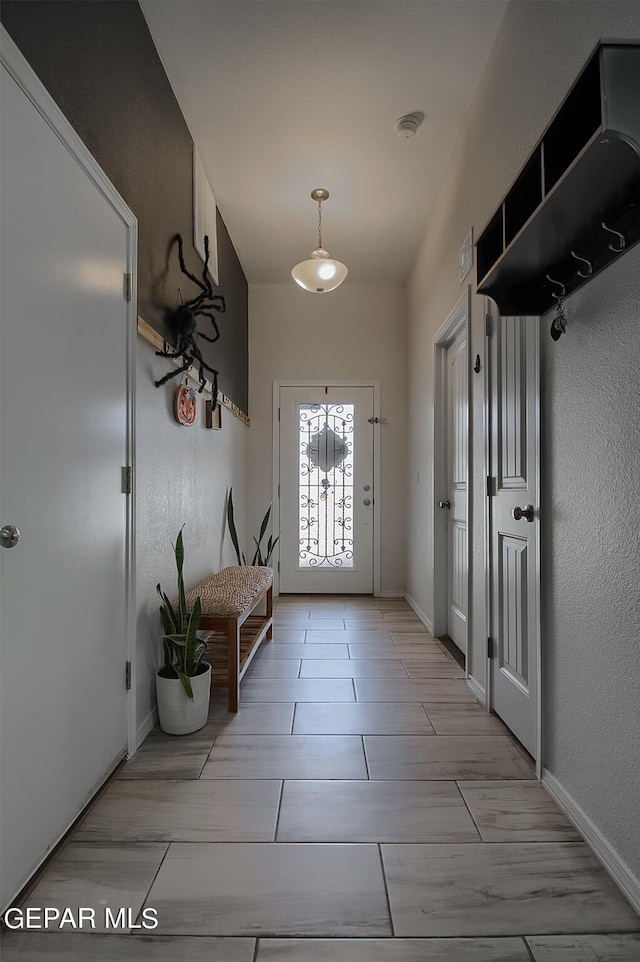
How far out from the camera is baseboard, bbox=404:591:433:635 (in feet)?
11.9

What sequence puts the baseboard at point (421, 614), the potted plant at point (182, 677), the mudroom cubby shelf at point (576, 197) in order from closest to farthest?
the mudroom cubby shelf at point (576, 197) < the potted plant at point (182, 677) < the baseboard at point (421, 614)

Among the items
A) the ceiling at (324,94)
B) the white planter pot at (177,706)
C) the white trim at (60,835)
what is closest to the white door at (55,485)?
the white trim at (60,835)

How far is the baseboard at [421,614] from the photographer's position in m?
3.62

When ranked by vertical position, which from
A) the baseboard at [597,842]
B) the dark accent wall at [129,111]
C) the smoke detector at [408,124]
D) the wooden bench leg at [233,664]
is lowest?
the baseboard at [597,842]

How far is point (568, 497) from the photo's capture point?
1.62 meters

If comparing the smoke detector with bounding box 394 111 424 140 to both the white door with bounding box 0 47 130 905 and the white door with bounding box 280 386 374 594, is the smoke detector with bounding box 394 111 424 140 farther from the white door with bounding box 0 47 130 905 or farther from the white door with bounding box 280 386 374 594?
the white door with bounding box 280 386 374 594

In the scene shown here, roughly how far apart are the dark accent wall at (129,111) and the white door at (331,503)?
1914 mm

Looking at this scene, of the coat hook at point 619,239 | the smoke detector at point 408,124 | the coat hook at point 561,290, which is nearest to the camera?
the coat hook at point 619,239

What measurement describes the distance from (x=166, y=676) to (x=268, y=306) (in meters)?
3.73

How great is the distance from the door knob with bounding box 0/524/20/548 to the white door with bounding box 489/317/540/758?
5.12 ft

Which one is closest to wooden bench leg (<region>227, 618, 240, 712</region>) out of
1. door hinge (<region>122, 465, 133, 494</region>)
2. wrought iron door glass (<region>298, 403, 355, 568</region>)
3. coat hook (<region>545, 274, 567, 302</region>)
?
door hinge (<region>122, 465, 133, 494</region>)

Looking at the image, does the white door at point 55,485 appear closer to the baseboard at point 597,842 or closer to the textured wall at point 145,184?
the textured wall at point 145,184

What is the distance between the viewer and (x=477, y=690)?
2.45 m

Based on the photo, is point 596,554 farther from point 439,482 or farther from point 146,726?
point 439,482
